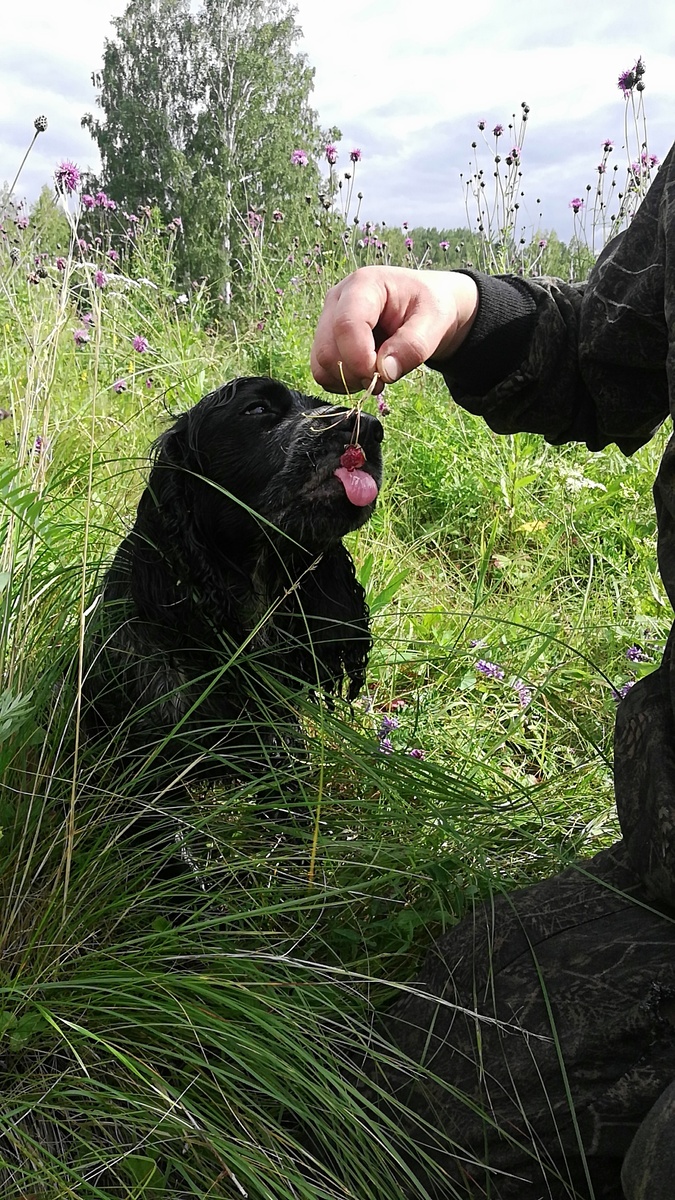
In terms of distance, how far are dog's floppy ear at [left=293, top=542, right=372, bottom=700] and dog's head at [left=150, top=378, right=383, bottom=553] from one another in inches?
4.3

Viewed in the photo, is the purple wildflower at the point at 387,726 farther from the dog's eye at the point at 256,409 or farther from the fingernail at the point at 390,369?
the fingernail at the point at 390,369

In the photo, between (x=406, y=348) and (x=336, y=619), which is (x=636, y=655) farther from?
(x=406, y=348)

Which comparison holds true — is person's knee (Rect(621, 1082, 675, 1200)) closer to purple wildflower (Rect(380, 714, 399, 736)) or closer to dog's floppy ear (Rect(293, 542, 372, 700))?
purple wildflower (Rect(380, 714, 399, 736))

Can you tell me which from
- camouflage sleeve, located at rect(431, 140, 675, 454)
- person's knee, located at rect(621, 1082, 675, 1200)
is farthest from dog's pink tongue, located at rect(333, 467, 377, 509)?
person's knee, located at rect(621, 1082, 675, 1200)

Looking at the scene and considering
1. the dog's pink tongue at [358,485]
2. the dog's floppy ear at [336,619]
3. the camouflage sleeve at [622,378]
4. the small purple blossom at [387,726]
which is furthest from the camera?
the dog's floppy ear at [336,619]

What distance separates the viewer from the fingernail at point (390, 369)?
4.83 feet

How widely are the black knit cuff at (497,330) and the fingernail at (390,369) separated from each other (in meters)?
0.34

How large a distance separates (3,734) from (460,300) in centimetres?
111

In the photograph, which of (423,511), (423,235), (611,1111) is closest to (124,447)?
(423,511)

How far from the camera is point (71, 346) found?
16.8 ft

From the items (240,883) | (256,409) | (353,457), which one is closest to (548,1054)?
(240,883)

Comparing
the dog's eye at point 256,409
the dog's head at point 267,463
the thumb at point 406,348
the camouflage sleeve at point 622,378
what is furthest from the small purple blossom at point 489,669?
the thumb at point 406,348

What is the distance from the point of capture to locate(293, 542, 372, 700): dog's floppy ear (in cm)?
235

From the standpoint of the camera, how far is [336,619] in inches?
93.2
